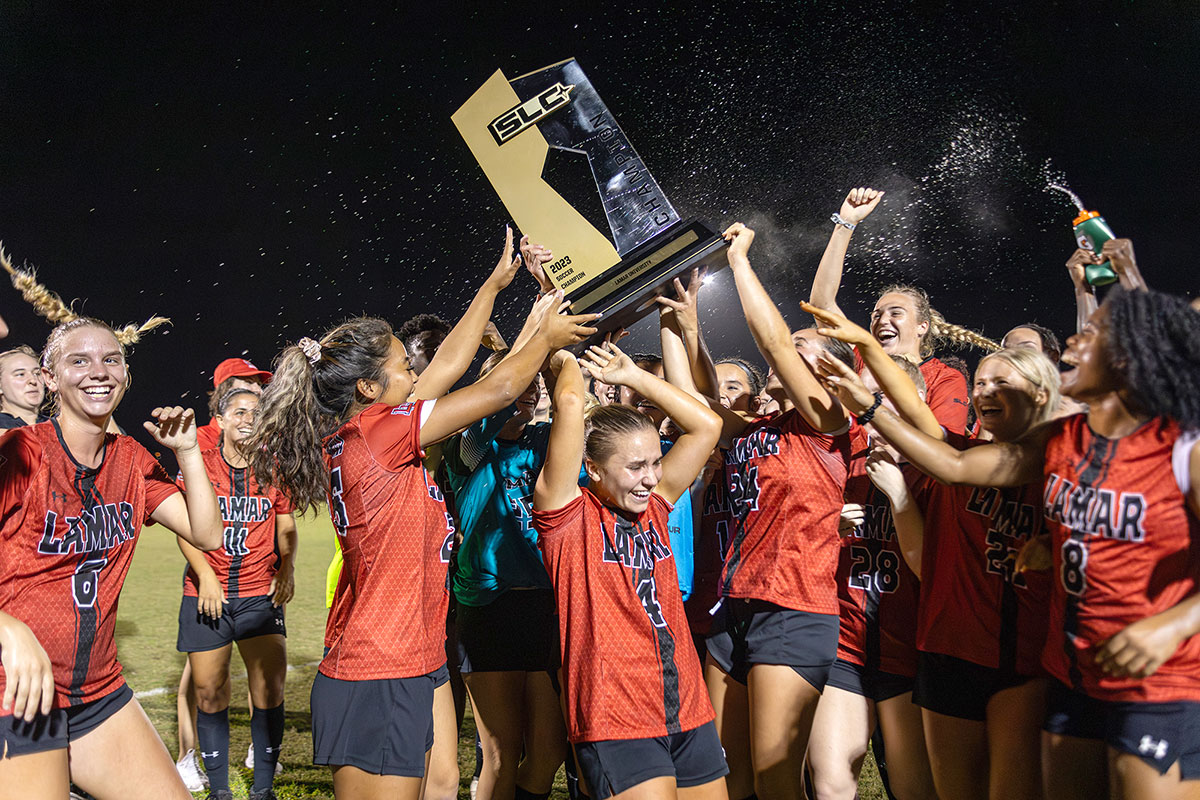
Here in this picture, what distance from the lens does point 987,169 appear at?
9422 millimetres

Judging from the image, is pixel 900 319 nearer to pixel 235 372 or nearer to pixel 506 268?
pixel 506 268

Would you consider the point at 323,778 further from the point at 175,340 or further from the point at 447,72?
the point at 175,340

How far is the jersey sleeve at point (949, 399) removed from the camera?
4.02 m

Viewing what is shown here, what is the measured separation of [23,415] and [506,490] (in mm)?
3978

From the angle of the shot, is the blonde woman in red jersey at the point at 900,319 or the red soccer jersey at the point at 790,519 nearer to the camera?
the red soccer jersey at the point at 790,519

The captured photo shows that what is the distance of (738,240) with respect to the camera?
11.2ft

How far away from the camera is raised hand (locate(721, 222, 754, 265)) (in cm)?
334

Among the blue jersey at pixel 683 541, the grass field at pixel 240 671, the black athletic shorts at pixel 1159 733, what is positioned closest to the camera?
the black athletic shorts at pixel 1159 733

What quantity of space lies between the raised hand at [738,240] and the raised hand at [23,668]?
2.78m

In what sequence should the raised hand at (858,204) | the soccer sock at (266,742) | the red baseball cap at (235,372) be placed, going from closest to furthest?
the raised hand at (858,204), the soccer sock at (266,742), the red baseball cap at (235,372)

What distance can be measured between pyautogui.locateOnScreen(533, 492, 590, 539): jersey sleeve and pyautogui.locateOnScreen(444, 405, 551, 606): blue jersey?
3.62 ft

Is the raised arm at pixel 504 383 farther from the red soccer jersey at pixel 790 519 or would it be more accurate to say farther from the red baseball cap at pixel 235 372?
the red baseball cap at pixel 235 372

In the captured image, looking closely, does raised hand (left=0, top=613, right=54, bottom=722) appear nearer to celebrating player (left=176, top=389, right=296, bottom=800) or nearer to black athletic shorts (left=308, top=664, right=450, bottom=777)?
black athletic shorts (left=308, top=664, right=450, bottom=777)

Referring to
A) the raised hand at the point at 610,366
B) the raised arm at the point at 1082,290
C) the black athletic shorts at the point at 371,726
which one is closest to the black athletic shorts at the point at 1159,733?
the raised arm at the point at 1082,290
